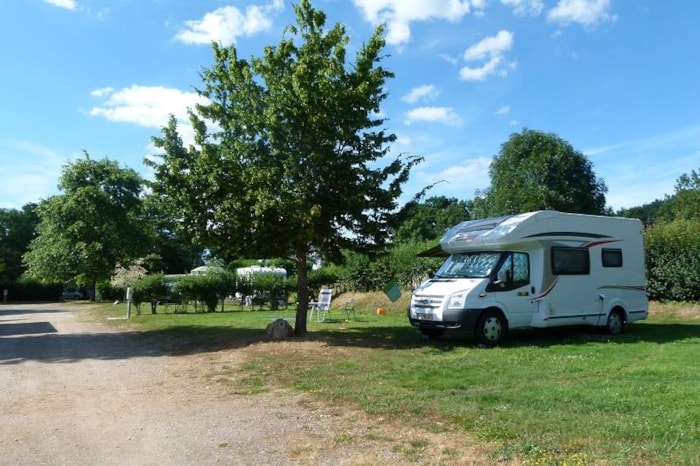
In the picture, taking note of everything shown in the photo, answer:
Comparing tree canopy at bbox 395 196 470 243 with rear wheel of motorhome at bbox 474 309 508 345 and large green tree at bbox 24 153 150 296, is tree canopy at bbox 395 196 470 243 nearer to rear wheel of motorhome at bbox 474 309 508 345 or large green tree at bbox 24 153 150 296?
large green tree at bbox 24 153 150 296

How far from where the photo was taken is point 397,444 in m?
5.50

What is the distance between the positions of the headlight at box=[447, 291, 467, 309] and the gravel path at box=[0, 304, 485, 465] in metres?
4.67

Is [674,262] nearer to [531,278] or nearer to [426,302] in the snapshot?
[531,278]

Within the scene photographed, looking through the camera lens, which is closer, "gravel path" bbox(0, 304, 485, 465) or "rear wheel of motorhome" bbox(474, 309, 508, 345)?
"gravel path" bbox(0, 304, 485, 465)

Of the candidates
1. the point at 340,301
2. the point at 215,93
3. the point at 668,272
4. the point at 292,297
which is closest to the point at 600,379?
the point at 215,93

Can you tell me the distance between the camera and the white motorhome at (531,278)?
12375mm

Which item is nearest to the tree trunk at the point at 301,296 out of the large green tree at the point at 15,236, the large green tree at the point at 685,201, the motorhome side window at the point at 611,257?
the motorhome side window at the point at 611,257

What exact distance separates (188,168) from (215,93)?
197 centimetres

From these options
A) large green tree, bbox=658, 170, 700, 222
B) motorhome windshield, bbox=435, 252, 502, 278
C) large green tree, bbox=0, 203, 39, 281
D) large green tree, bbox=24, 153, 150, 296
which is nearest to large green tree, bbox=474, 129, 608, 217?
large green tree, bbox=658, 170, 700, 222

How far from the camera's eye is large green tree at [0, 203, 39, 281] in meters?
67.4

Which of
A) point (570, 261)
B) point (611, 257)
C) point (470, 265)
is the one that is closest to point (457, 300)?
point (470, 265)

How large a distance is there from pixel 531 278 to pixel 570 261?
134 centimetres

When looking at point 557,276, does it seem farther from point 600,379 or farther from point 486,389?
point 486,389

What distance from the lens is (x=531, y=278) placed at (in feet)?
42.9
